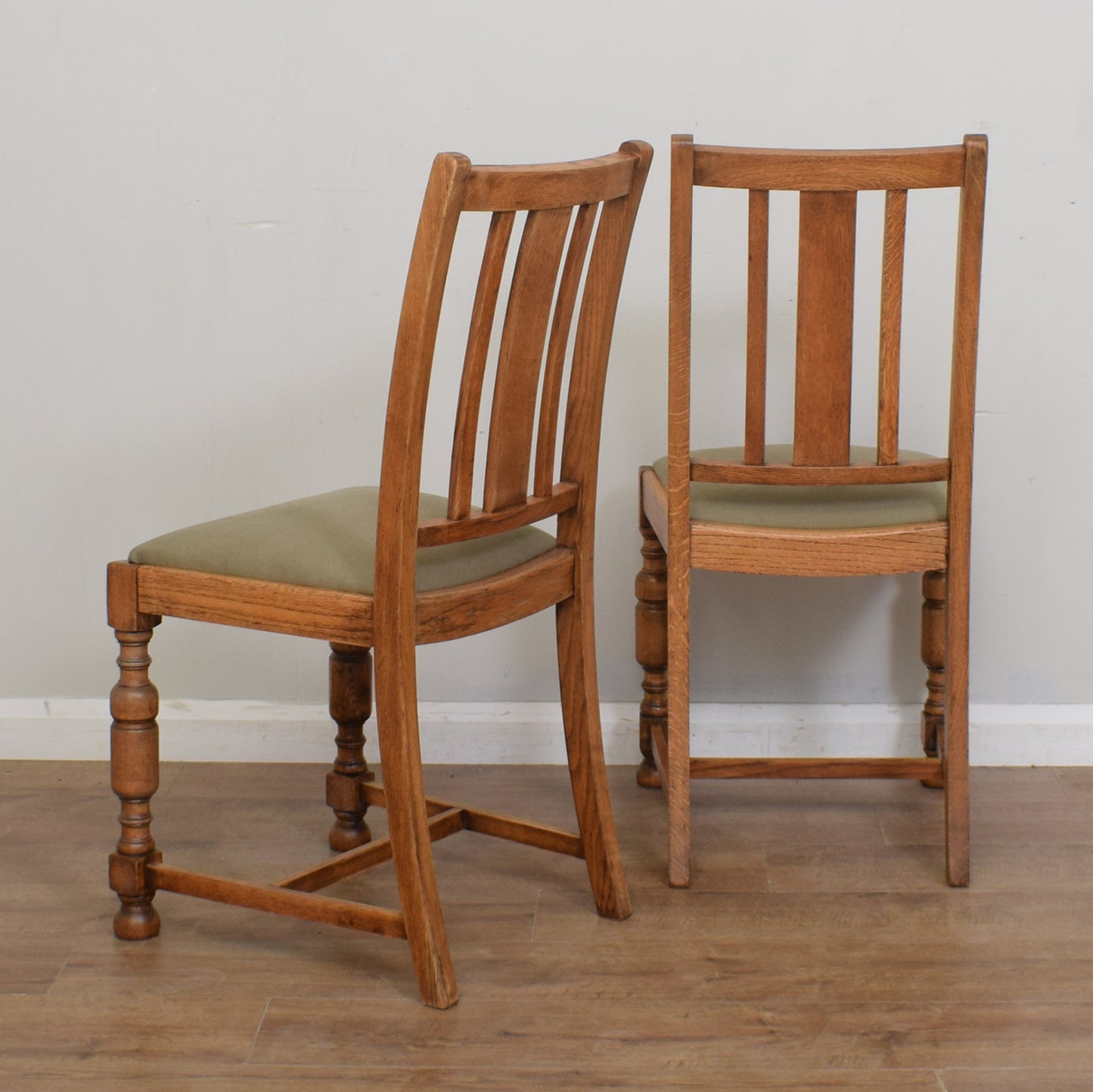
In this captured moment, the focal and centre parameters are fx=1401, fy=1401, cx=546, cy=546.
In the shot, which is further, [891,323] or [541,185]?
[891,323]

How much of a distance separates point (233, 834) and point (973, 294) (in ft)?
4.50

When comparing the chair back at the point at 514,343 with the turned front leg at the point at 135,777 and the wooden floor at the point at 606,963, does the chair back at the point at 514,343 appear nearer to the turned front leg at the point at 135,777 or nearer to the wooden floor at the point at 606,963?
the turned front leg at the point at 135,777

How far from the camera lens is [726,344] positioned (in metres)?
2.42

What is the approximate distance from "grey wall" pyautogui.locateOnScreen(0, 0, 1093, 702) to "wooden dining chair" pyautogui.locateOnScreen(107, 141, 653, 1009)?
2.03 feet

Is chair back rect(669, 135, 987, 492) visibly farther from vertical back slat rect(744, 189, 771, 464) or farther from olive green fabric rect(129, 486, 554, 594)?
olive green fabric rect(129, 486, 554, 594)

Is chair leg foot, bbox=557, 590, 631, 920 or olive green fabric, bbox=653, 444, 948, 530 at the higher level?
olive green fabric, bbox=653, 444, 948, 530

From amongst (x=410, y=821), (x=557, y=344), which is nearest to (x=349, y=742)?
(x=410, y=821)

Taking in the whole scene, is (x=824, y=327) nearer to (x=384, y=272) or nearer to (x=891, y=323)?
(x=891, y=323)

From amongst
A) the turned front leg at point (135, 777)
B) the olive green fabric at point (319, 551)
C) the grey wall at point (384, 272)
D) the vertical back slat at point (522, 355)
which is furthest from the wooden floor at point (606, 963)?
the vertical back slat at point (522, 355)

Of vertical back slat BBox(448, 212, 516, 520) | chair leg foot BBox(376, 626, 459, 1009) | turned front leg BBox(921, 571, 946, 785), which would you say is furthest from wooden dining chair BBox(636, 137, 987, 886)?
chair leg foot BBox(376, 626, 459, 1009)

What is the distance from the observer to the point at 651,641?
2.36m

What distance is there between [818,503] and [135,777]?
3.30 feet

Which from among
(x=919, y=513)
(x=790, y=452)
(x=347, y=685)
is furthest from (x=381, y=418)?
(x=919, y=513)

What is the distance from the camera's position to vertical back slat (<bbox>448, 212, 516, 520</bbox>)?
1538 millimetres
